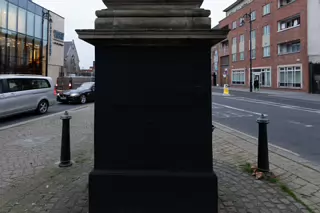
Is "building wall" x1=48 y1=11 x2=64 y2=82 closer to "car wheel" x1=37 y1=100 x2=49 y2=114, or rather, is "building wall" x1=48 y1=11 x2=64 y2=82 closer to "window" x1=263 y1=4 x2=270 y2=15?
"car wheel" x1=37 y1=100 x2=49 y2=114

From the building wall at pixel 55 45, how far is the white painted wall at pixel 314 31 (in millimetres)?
30352

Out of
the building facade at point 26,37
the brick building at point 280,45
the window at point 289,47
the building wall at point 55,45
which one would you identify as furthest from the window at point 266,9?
the building facade at point 26,37

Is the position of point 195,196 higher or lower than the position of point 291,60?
lower

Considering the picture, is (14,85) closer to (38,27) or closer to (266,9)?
(38,27)

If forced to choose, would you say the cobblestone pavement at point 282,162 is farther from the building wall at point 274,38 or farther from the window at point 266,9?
the window at point 266,9

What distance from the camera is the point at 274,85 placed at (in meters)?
38.8

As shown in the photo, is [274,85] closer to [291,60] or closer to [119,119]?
[291,60]

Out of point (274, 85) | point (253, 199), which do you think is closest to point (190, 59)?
point (253, 199)

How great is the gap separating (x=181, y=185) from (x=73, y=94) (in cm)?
1738

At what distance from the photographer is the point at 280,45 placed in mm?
37906

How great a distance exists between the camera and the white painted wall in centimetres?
3000

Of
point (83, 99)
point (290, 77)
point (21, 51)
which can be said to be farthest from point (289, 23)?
point (21, 51)

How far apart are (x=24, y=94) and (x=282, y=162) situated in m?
10.7

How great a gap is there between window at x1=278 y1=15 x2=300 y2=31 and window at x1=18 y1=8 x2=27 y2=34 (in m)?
30.2
